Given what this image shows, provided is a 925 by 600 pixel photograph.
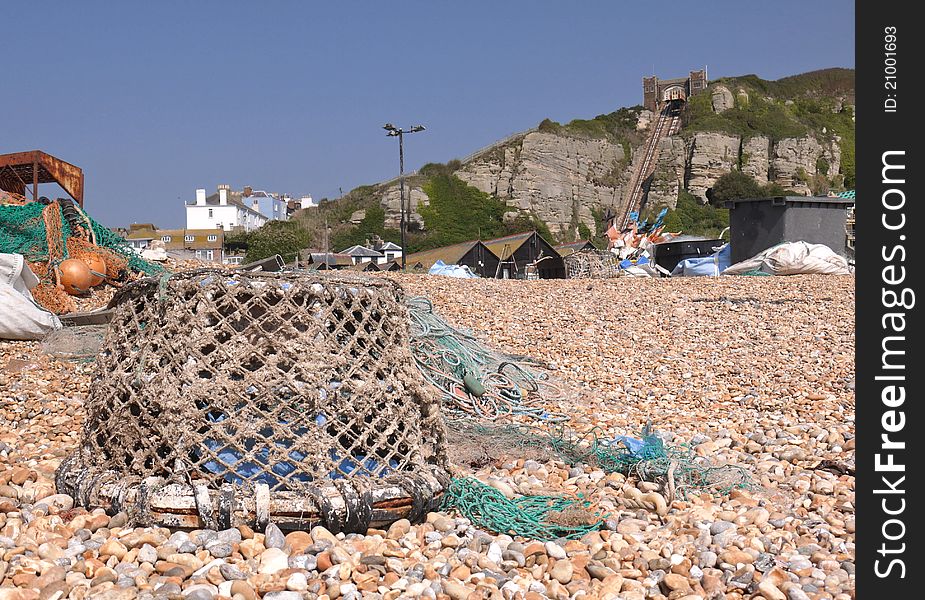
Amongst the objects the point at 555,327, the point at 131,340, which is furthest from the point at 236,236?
the point at 131,340

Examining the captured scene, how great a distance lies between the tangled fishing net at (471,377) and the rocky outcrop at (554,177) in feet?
187

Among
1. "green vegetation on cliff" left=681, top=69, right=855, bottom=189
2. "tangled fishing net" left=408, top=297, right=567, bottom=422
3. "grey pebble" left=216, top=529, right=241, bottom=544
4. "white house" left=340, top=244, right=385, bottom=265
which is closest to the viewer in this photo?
"grey pebble" left=216, top=529, right=241, bottom=544

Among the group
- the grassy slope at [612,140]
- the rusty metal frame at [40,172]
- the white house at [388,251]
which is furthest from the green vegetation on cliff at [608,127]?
the rusty metal frame at [40,172]

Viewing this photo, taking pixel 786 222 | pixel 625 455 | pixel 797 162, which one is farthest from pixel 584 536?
pixel 797 162

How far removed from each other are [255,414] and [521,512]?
1.15 m

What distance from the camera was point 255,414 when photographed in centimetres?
307

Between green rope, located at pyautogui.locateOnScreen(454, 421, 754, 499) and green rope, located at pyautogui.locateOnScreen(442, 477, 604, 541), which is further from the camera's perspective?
green rope, located at pyautogui.locateOnScreen(454, 421, 754, 499)

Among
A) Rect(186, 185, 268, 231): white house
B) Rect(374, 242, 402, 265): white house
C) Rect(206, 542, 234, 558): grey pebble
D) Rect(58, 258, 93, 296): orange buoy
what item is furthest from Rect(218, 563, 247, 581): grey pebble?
Rect(186, 185, 268, 231): white house

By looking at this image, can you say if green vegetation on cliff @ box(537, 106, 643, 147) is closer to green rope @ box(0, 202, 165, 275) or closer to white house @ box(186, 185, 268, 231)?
white house @ box(186, 185, 268, 231)

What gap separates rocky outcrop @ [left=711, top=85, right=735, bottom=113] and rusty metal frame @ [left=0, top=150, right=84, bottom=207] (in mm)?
64621

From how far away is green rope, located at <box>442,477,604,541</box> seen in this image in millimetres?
3168

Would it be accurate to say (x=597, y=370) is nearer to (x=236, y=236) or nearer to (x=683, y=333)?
(x=683, y=333)

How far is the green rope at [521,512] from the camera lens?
3.17 m

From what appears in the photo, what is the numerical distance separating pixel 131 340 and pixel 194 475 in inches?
27.6
